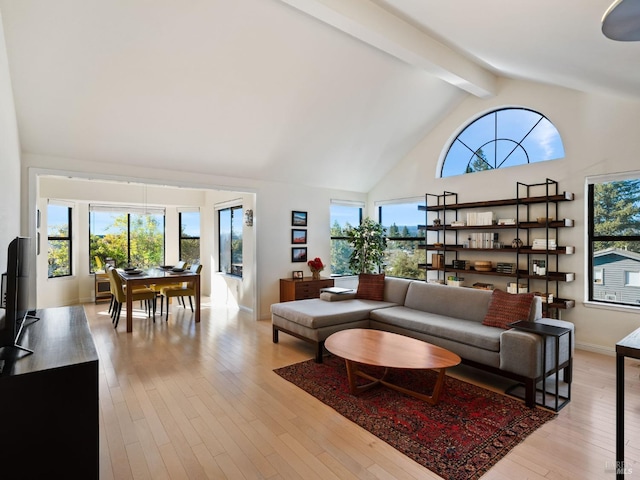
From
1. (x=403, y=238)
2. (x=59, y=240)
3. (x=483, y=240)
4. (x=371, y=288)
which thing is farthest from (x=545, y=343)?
(x=59, y=240)

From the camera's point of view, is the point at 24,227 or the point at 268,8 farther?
the point at 24,227

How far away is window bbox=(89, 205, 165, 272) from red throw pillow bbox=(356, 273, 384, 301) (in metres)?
5.48

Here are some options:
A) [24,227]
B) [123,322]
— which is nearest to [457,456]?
[24,227]

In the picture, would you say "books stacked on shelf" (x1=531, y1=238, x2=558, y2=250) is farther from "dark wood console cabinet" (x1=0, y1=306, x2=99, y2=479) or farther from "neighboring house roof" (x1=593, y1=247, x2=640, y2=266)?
"dark wood console cabinet" (x1=0, y1=306, x2=99, y2=479)

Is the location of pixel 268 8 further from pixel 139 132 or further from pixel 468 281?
pixel 468 281

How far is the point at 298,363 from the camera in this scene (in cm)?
384

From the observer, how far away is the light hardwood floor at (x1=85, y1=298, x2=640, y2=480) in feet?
6.85

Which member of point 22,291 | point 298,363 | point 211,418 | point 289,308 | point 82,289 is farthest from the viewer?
point 82,289

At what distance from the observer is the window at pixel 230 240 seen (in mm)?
6941

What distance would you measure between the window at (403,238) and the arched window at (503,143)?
976mm

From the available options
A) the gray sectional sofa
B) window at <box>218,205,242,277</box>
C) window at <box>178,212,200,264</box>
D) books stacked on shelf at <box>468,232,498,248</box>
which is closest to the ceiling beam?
books stacked on shelf at <box>468,232,498,248</box>

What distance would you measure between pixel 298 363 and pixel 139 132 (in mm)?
3343

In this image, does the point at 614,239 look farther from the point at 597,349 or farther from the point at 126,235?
the point at 126,235

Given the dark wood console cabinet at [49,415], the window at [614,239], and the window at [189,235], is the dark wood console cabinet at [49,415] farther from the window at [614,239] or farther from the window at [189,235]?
the window at [189,235]
